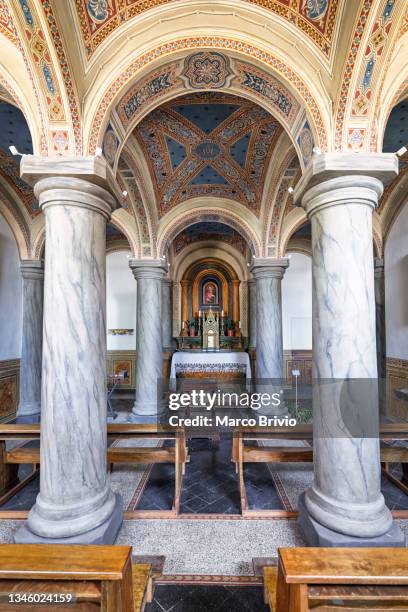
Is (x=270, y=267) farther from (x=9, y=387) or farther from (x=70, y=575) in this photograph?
(x=9, y=387)

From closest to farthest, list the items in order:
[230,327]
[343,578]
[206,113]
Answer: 1. [343,578]
2. [206,113]
3. [230,327]

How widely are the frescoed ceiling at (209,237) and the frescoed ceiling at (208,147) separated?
4146 millimetres

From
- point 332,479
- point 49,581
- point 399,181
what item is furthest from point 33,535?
point 399,181

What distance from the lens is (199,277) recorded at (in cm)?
1345

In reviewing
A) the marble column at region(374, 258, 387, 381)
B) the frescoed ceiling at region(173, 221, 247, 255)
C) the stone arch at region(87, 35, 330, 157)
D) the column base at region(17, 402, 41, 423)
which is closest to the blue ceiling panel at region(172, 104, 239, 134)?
the stone arch at region(87, 35, 330, 157)

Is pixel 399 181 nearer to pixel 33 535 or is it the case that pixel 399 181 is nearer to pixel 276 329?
pixel 276 329

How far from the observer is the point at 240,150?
6055 mm

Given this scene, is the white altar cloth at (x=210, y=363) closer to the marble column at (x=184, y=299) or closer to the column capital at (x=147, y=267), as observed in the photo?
the column capital at (x=147, y=267)

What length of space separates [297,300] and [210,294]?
3850 millimetres

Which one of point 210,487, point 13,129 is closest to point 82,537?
point 210,487

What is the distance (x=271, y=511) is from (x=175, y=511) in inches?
43.3

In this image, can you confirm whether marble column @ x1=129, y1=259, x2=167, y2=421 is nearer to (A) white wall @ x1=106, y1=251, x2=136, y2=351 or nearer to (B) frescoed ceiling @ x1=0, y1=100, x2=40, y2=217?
(B) frescoed ceiling @ x1=0, y1=100, x2=40, y2=217

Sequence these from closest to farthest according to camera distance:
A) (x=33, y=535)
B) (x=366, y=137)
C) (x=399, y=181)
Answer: (x=33, y=535), (x=366, y=137), (x=399, y=181)

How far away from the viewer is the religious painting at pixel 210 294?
13414mm
